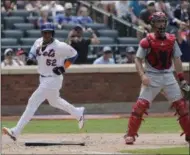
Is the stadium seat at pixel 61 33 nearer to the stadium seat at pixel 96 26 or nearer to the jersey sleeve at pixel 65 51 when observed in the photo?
the stadium seat at pixel 96 26

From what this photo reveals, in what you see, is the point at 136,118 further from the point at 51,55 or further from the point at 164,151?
the point at 51,55

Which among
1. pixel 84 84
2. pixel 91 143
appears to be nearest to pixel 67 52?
pixel 91 143

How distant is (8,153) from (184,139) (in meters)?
2.97

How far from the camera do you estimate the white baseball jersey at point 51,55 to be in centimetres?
1237

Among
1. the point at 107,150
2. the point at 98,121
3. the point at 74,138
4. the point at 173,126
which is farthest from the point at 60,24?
the point at 107,150

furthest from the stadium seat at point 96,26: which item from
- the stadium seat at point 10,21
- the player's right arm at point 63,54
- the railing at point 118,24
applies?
the player's right arm at point 63,54

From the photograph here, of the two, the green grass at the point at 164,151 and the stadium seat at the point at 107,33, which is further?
the stadium seat at the point at 107,33

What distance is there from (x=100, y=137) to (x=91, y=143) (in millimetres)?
878

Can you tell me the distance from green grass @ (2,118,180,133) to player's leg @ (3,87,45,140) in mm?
1785

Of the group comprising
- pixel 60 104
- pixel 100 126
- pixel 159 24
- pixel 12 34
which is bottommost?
pixel 12 34

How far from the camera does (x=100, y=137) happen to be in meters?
12.5

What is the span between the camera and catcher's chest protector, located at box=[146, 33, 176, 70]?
1138 cm

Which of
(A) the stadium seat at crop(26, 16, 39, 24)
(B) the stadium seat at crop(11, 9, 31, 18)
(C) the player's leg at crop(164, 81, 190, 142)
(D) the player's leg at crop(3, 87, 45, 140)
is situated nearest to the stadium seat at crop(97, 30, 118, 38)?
(A) the stadium seat at crop(26, 16, 39, 24)

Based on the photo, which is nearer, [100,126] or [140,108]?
[140,108]
